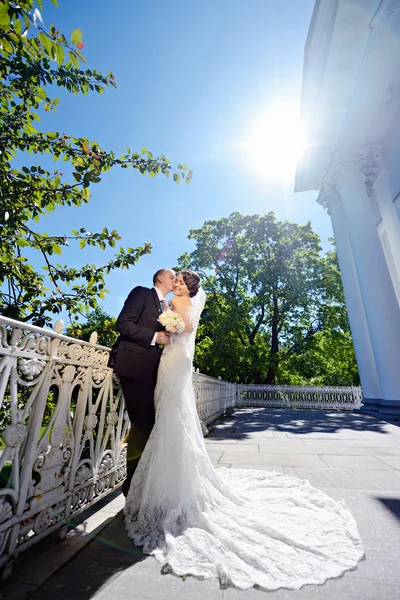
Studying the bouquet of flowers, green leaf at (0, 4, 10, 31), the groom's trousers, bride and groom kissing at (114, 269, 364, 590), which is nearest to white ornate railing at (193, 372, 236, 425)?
bride and groom kissing at (114, 269, 364, 590)

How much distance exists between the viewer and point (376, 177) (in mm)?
10438

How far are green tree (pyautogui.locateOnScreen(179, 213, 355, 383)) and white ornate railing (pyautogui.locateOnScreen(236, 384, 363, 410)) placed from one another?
1.39 meters

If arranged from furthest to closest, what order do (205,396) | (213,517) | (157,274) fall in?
(205,396), (157,274), (213,517)

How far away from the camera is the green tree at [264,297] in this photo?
18125mm

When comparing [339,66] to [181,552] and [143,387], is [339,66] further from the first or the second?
[181,552]

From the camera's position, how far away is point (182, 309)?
2949 mm

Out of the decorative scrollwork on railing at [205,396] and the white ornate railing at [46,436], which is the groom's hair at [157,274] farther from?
the decorative scrollwork on railing at [205,396]

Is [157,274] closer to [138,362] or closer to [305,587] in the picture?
[138,362]

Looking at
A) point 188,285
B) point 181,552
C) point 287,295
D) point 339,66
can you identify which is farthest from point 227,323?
point 181,552

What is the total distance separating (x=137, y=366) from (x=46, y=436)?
35.2 inches

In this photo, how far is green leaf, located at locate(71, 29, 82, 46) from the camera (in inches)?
78.5

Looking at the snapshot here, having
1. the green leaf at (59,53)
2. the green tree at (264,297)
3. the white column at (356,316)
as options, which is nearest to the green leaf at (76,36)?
the green leaf at (59,53)

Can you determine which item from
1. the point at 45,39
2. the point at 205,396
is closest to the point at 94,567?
the point at 45,39

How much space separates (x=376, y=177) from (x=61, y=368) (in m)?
12.8
